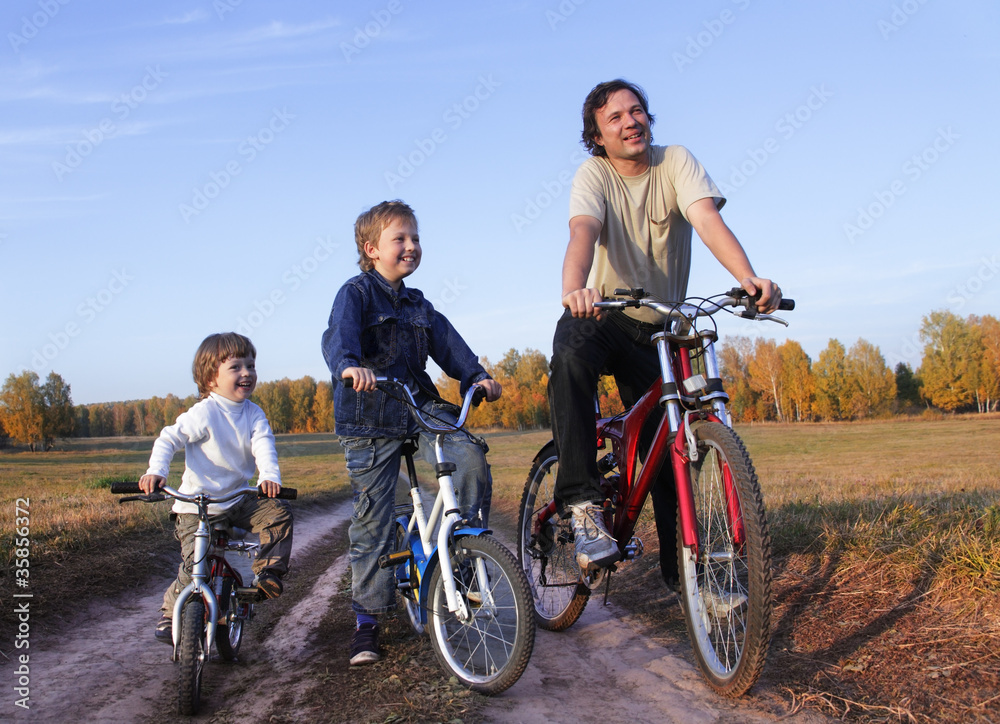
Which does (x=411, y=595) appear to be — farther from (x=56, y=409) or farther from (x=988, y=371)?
(x=56, y=409)

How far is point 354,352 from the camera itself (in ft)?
11.3

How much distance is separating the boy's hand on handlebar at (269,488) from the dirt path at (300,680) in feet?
2.73

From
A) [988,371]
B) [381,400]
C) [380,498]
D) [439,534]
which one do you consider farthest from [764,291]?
[988,371]

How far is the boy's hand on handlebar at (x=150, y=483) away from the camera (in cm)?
317

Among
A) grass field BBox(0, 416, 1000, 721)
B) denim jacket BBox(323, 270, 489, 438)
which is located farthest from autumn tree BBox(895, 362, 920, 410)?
denim jacket BBox(323, 270, 489, 438)

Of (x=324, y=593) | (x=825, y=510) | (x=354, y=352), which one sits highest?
(x=354, y=352)

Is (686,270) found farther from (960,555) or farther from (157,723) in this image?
(157,723)

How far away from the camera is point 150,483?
10.5 feet

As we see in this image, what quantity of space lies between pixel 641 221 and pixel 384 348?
5.06ft

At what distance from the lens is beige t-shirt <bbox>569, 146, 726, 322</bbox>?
143 inches

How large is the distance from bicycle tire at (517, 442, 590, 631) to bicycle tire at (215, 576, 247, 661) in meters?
1.53

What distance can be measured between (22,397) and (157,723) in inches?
2651

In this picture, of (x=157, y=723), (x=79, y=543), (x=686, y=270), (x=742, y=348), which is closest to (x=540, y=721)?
(x=157, y=723)

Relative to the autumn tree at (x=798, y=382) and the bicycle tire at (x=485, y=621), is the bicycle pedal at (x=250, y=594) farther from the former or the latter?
the autumn tree at (x=798, y=382)
